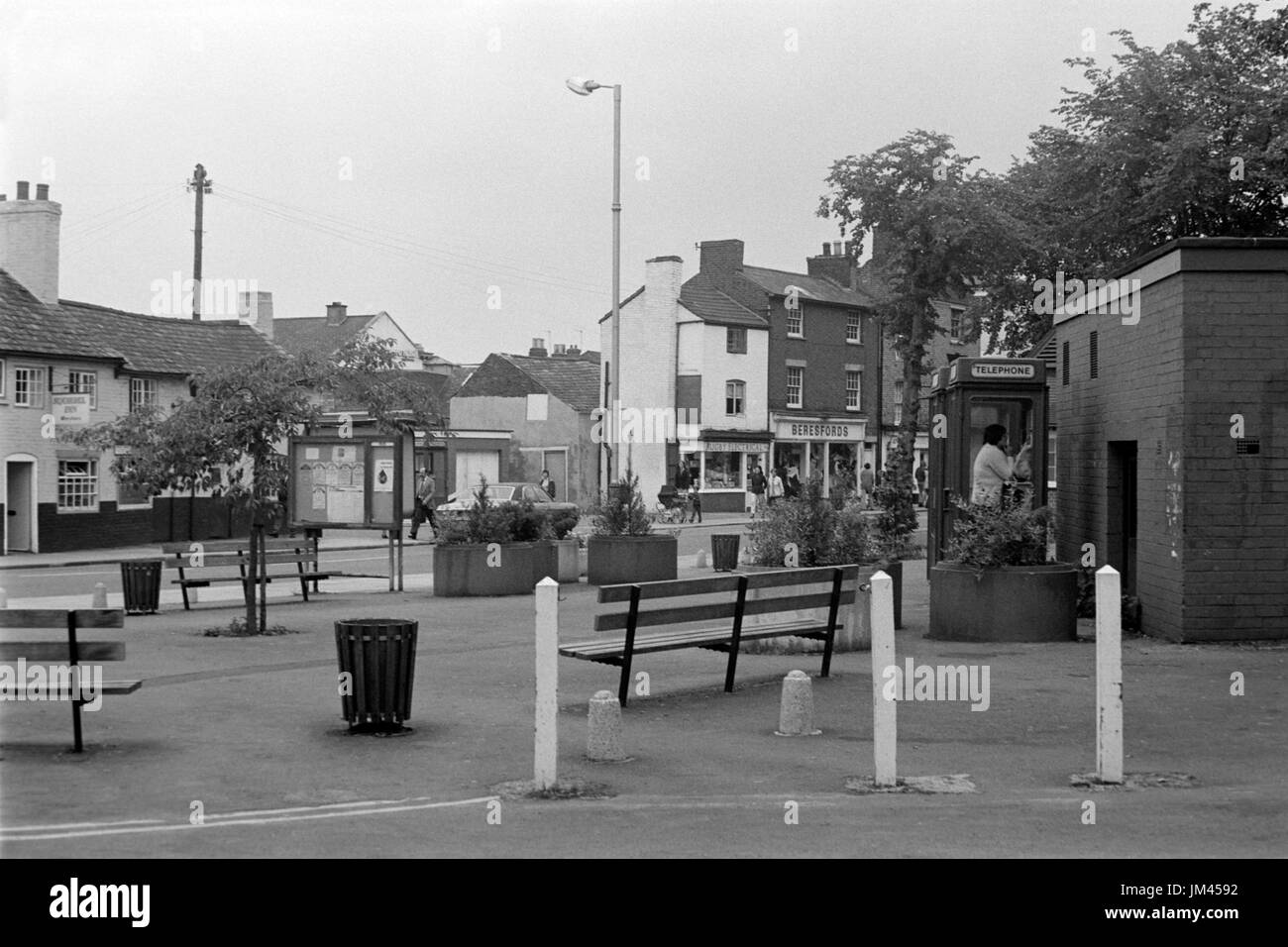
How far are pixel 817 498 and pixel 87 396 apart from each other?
2519cm

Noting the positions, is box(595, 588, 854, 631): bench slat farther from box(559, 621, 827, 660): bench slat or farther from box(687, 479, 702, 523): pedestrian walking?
box(687, 479, 702, 523): pedestrian walking

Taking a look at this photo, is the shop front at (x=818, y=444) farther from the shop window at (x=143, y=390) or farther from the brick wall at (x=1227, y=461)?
the brick wall at (x=1227, y=461)

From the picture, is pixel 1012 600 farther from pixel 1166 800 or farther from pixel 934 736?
pixel 1166 800

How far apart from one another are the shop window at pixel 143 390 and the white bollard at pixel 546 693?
33888 mm

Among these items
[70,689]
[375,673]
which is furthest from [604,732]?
→ [70,689]

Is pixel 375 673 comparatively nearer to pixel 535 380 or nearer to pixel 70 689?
pixel 70 689

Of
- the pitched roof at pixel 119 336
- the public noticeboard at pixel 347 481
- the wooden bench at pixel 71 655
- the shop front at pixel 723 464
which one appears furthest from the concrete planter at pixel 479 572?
the shop front at pixel 723 464

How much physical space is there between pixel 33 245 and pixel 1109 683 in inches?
1401

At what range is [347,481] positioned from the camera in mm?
22625

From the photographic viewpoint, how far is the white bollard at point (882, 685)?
8711 millimetres

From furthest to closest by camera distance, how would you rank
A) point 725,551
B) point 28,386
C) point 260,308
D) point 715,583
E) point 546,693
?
point 260,308, point 28,386, point 725,551, point 715,583, point 546,693

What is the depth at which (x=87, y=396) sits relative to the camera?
35406 mm

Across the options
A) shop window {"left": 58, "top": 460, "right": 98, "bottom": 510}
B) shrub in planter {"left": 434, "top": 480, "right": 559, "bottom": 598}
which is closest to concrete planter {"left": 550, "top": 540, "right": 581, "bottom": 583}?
shrub in planter {"left": 434, "top": 480, "right": 559, "bottom": 598}
